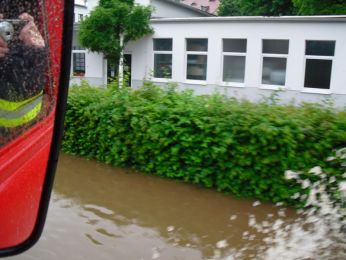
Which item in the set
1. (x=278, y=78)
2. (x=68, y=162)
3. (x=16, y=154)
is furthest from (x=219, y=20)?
(x=16, y=154)

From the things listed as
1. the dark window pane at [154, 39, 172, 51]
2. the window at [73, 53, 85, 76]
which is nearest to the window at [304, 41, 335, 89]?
the dark window pane at [154, 39, 172, 51]

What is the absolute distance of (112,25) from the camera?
20.9 meters

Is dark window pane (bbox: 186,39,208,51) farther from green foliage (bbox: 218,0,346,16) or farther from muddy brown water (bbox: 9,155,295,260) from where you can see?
muddy brown water (bbox: 9,155,295,260)

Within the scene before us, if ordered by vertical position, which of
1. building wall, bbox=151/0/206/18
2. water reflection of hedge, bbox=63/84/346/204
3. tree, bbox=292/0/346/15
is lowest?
water reflection of hedge, bbox=63/84/346/204

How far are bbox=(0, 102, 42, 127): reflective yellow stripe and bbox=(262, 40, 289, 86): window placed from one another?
17829mm

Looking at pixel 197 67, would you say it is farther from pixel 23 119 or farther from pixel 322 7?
pixel 23 119

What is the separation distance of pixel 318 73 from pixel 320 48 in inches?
38.5

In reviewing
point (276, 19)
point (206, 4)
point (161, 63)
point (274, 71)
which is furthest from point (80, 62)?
point (206, 4)

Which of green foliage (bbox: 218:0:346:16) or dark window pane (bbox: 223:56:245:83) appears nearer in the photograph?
dark window pane (bbox: 223:56:245:83)

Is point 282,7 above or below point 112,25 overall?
above

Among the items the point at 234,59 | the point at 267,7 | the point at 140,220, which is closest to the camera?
the point at 140,220

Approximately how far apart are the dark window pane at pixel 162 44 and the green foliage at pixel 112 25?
847mm

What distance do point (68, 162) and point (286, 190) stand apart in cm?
410

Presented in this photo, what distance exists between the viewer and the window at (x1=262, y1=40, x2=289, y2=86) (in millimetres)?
18406
